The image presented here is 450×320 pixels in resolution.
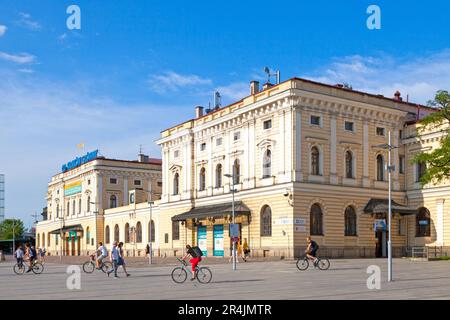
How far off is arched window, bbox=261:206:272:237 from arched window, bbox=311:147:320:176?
494cm

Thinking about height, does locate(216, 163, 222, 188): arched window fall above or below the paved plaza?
above

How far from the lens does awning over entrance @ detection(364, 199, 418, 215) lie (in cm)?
5241

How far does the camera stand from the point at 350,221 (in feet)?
176

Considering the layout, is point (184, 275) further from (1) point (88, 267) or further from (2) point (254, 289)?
(1) point (88, 267)

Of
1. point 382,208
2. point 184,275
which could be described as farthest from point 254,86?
point 184,275

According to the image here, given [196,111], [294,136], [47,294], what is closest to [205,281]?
[47,294]

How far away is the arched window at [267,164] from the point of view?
53.2 metres

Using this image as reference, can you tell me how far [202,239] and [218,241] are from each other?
10.9 ft

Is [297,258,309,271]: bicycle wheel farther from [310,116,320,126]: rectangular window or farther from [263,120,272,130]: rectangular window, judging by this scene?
[263,120,272,130]: rectangular window

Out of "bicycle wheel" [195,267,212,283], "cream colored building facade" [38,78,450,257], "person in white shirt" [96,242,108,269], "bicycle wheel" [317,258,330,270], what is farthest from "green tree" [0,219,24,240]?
"bicycle wheel" [195,267,212,283]

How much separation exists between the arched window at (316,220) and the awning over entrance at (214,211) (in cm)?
606
